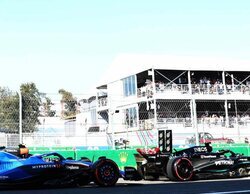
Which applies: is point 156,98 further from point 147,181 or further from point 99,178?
point 99,178

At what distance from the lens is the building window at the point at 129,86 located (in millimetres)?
39978

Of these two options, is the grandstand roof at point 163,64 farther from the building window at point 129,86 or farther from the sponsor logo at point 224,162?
the sponsor logo at point 224,162

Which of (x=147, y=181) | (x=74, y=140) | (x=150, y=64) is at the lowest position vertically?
(x=147, y=181)

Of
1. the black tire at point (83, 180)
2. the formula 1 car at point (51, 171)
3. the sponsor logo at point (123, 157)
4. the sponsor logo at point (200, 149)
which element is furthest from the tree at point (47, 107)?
the sponsor logo at point (200, 149)

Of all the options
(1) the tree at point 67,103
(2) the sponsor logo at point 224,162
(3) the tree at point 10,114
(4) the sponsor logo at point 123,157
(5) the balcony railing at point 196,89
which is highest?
(5) the balcony railing at point 196,89

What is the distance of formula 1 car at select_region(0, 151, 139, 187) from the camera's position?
37.2 feet

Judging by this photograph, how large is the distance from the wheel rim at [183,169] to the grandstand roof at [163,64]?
24.7 meters

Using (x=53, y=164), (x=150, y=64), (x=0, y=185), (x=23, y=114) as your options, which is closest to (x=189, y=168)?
(x=53, y=164)

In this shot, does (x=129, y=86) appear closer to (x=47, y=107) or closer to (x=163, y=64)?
(x=163, y=64)

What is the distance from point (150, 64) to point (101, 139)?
691 inches

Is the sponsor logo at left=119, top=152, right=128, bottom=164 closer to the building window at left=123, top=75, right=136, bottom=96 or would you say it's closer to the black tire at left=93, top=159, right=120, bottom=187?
the black tire at left=93, top=159, right=120, bottom=187

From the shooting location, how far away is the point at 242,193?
29.3 feet

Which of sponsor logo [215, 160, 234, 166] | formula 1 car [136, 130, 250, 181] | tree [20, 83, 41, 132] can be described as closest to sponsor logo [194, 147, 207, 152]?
formula 1 car [136, 130, 250, 181]

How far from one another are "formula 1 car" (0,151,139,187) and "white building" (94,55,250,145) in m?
20.7
